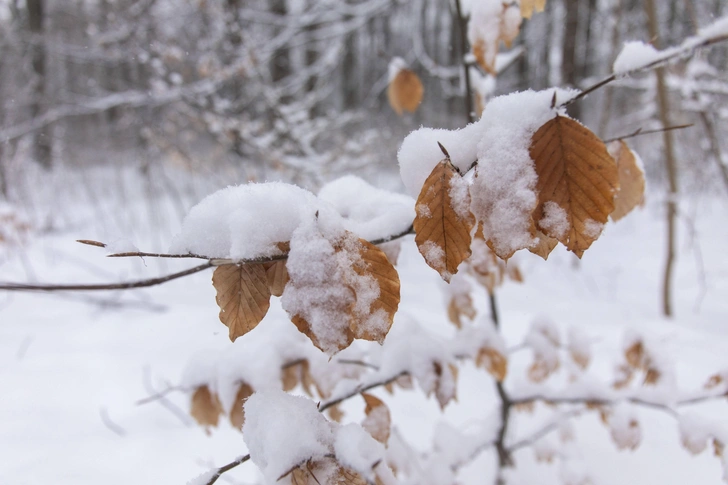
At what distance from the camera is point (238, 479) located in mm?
1218

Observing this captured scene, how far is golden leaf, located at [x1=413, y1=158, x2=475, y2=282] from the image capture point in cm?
35

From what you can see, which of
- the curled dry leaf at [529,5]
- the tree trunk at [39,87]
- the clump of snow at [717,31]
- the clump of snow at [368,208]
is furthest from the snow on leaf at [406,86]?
the tree trunk at [39,87]

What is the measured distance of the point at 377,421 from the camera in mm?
634

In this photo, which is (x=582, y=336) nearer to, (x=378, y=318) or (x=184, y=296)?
(x=378, y=318)

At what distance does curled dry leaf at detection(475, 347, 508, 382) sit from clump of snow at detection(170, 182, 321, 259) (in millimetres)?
740

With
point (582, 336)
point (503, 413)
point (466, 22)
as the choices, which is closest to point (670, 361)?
point (582, 336)

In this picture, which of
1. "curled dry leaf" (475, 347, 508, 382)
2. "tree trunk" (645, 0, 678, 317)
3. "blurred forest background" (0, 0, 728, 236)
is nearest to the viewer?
"curled dry leaf" (475, 347, 508, 382)

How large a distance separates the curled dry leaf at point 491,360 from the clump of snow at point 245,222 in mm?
740

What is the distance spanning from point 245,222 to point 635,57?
0.47 metres

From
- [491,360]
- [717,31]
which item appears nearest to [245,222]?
[717,31]

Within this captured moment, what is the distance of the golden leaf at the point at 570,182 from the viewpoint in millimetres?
334

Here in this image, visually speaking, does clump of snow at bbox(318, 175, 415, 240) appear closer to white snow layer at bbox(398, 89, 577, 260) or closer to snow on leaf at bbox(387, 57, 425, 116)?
white snow layer at bbox(398, 89, 577, 260)

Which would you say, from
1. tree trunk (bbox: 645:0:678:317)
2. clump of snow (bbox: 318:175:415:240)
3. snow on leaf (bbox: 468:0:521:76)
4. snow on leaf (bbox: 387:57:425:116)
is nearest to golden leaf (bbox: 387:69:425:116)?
snow on leaf (bbox: 387:57:425:116)

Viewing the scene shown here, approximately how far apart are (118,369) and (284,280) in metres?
1.76
